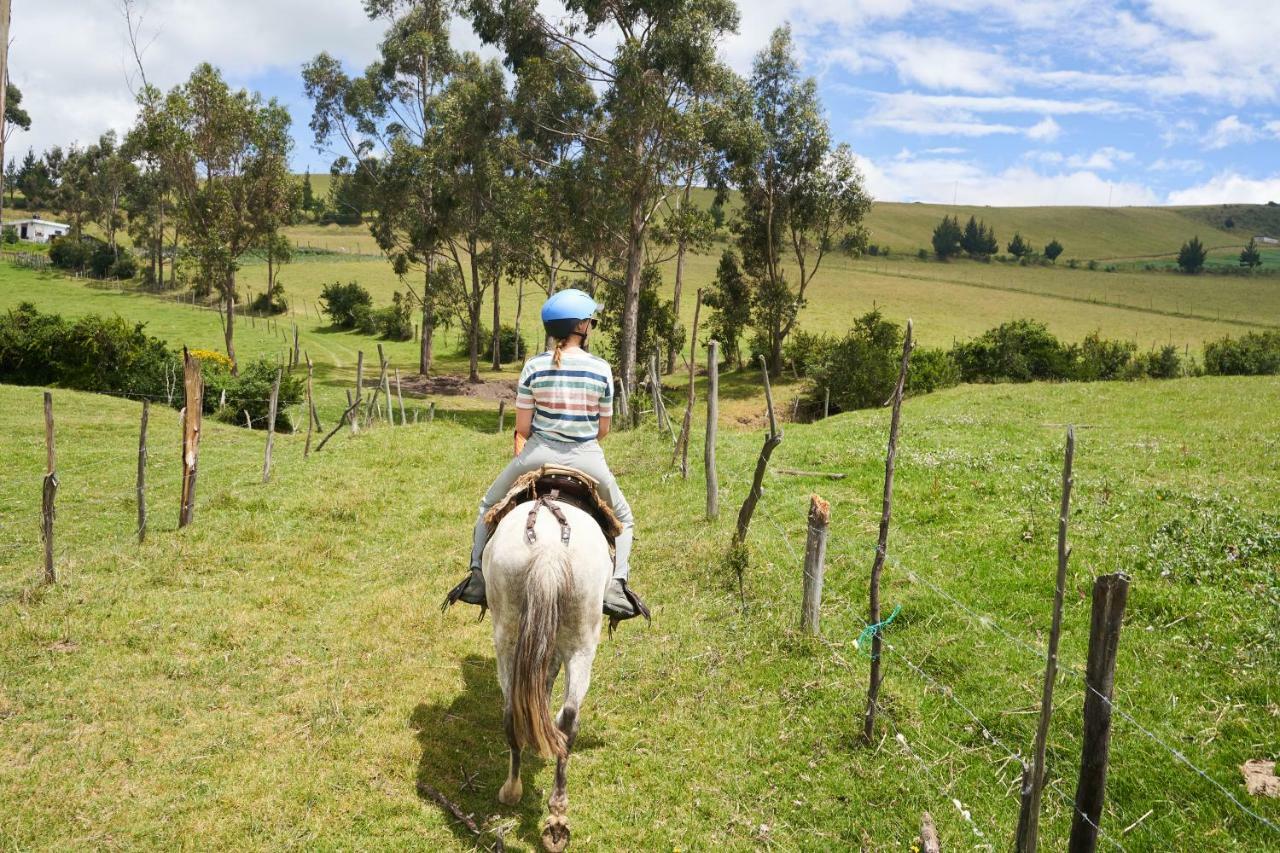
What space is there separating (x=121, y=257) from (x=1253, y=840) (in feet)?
289

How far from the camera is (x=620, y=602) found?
5.88m

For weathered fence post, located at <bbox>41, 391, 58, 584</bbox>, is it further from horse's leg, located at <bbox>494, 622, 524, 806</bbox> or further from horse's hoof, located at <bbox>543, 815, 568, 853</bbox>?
horse's hoof, located at <bbox>543, 815, 568, 853</bbox>

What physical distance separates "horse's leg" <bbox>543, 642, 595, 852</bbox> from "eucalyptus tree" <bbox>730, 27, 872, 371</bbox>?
32107 mm

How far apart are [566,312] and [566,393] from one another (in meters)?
0.58

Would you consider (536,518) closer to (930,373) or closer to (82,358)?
(82,358)

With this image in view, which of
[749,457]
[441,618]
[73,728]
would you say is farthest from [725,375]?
[73,728]

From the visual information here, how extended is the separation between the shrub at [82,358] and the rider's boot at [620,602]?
1100 inches

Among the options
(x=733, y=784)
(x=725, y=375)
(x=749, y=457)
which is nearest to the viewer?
(x=733, y=784)

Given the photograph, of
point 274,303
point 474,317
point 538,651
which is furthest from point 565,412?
point 274,303

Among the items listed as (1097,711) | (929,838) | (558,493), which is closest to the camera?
(1097,711)

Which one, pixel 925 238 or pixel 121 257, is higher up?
pixel 925 238

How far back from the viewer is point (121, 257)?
74.1 m

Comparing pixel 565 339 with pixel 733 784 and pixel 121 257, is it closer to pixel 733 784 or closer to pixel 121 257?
pixel 733 784

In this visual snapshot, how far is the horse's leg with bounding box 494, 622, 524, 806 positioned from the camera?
5059 mm
